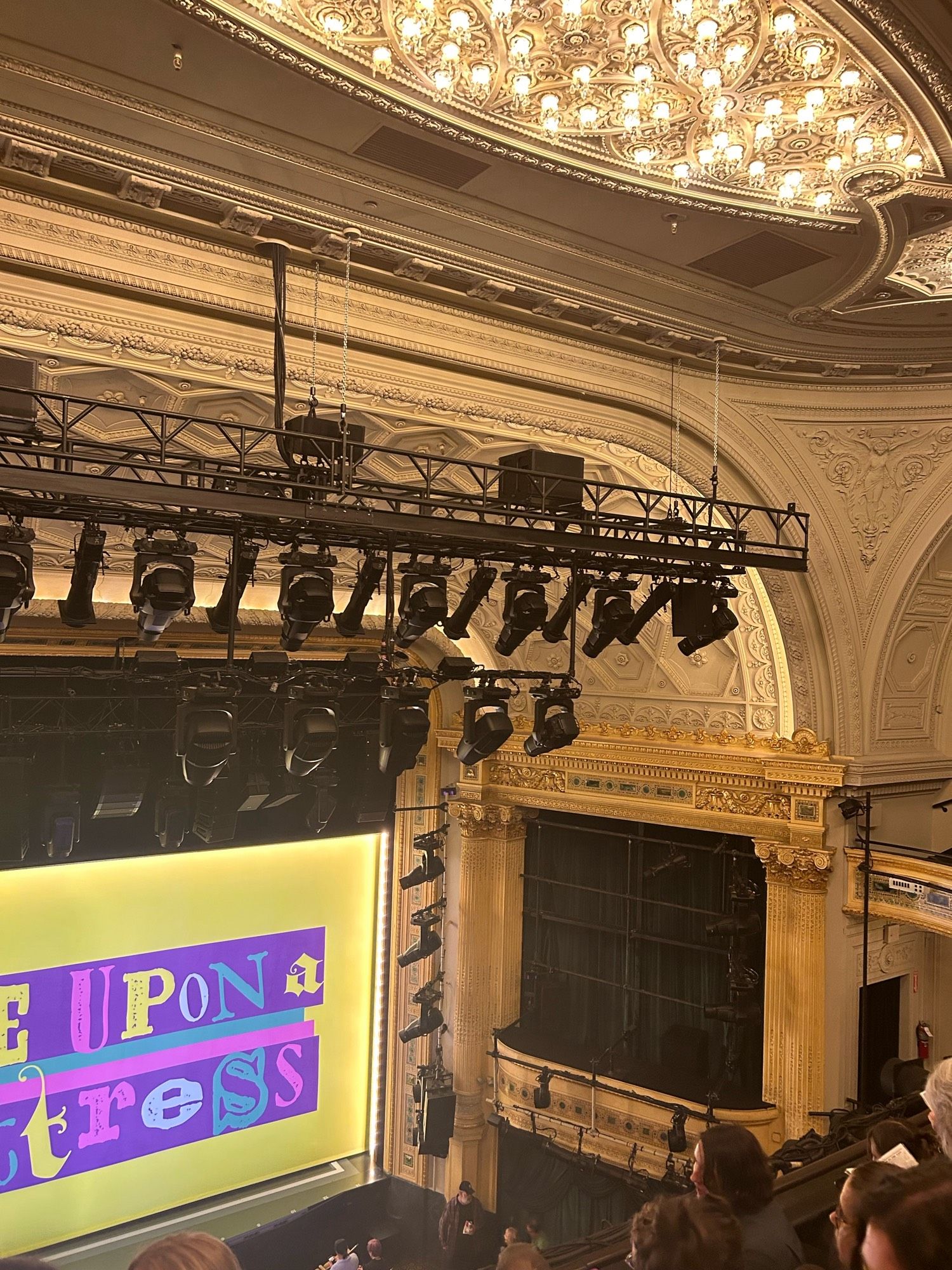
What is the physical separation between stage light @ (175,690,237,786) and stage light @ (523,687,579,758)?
2.56 m

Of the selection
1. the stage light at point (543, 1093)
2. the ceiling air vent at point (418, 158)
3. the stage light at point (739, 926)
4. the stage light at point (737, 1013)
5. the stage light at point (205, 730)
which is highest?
the ceiling air vent at point (418, 158)

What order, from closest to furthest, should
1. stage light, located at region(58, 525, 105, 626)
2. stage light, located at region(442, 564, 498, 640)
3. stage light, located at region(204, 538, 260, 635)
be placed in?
stage light, located at region(58, 525, 105, 626) < stage light, located at region(204, 538, 260, 635) < stage light, located at region(442, 564, 498, 640)

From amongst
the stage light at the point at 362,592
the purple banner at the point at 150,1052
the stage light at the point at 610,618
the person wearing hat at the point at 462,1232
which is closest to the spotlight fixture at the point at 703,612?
the stage light at the point at 610,618

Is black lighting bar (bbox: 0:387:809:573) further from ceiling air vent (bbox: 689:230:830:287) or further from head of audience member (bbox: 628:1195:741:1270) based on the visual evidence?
head of audience member (bbox: 628:1195:741:1270)

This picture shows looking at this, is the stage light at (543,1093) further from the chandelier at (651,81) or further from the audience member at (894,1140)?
the chandelier at (651,81)

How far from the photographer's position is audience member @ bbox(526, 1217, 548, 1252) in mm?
12055

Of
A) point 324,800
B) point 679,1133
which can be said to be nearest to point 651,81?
point 324,800

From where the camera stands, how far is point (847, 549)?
1068 cm

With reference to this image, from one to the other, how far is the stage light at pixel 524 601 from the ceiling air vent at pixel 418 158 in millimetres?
2913

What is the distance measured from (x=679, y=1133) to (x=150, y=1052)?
248 inches

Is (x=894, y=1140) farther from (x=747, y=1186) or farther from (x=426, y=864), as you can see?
(x=426, y=864)

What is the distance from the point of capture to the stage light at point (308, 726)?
7539 mm

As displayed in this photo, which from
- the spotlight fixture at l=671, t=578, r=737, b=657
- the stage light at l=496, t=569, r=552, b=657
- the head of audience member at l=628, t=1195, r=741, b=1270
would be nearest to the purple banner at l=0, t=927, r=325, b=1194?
the stage light at l=496, t=569, r=552, b=657

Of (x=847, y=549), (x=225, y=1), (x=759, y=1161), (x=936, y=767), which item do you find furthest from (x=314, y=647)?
(x=759, y=1161)
